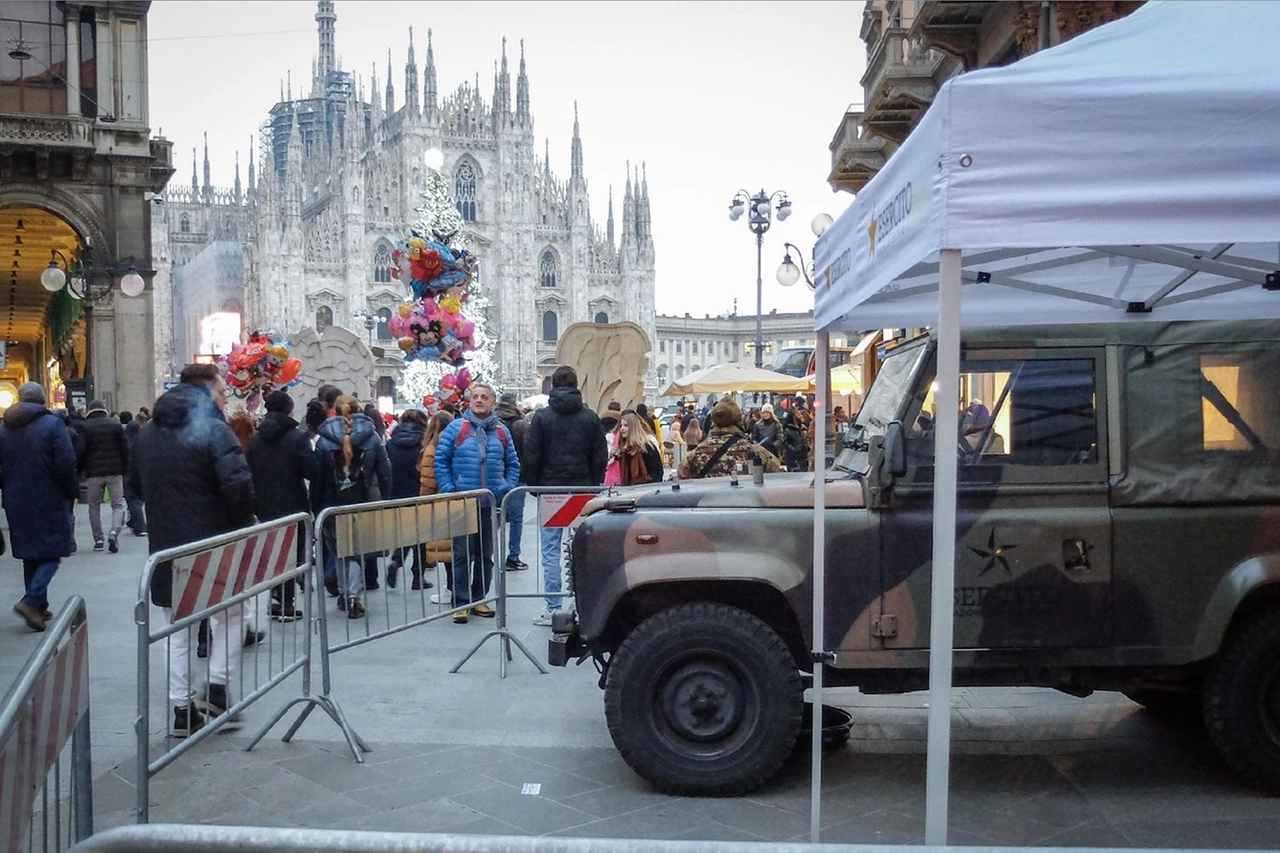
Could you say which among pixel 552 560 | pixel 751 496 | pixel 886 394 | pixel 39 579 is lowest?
pixel 39 579

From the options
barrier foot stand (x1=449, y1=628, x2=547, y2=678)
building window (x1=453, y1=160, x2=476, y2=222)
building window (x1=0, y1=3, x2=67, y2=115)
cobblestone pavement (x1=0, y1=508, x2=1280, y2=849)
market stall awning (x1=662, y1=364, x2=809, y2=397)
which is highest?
building window (x1=453, y1=160, x2=476, y2=222)

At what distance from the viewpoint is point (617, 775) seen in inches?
226

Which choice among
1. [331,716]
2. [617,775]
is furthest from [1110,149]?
[331,716]

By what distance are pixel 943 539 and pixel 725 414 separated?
6.45m

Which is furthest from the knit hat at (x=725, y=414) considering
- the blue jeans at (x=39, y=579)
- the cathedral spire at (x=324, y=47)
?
the cathedral spire at (x=324, y=47)

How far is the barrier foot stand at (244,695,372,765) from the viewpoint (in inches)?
236

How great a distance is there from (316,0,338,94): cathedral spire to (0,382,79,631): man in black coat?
434 ft

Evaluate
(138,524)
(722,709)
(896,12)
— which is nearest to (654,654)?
(722,709)

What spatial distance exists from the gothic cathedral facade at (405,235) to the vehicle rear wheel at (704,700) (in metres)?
70.1

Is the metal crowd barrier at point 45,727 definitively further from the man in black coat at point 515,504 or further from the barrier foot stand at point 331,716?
the man in black coat at point 515,504

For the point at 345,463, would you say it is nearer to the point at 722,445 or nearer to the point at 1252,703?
the point at 722,445

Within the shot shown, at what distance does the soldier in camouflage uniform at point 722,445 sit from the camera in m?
9.55

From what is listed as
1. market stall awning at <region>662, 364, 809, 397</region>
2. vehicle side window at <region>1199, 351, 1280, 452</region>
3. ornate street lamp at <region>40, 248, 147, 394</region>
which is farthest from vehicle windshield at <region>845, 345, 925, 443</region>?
ornate street lamp at <region>40, 248, 147, 394</region>

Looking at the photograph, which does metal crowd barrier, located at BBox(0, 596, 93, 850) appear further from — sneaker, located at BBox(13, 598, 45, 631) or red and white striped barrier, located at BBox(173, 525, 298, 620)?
sneaker, located at BBox(13, 598, 45, 631)
